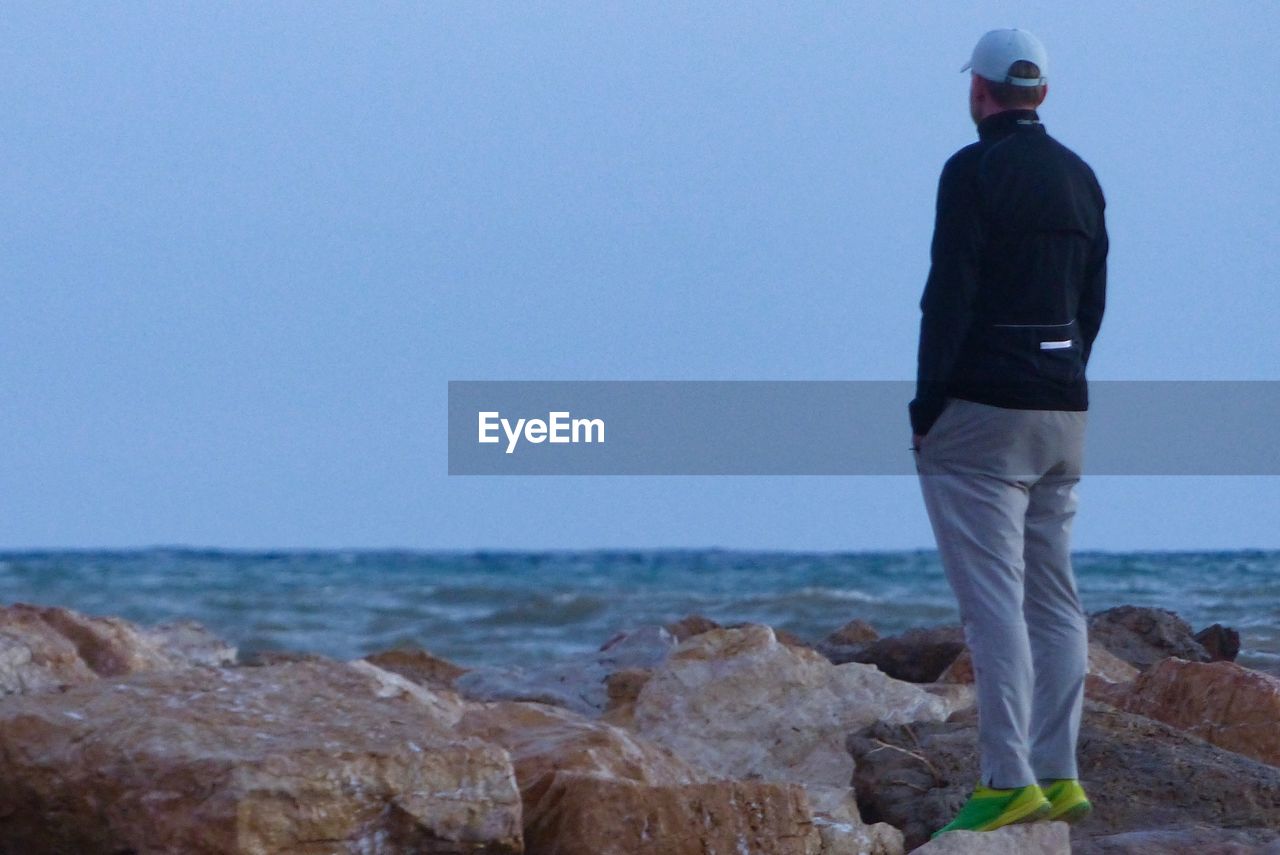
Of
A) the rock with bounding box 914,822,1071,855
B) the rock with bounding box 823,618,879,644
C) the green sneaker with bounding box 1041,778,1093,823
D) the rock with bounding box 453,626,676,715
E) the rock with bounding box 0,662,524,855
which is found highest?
the rock with bounding box 0,662,524,855

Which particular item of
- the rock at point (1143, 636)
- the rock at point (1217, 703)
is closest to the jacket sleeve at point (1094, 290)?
the rock at point (1217, 703)

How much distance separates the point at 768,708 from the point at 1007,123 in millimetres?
2008

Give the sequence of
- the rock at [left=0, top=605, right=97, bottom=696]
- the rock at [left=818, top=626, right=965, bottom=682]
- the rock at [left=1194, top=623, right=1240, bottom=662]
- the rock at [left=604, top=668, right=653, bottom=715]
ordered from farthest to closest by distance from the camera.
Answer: the rock at [left=1194, top=623, right=1240, bottom=662]
the rock at [left=818, top=626, right=965, bottom=682]
the rock at [left=604, top=668, right=653, bottom=715]
the rock at [left=0, top=605, right=97, bottom=696]

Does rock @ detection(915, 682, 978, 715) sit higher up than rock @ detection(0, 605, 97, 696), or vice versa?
rock @ detection(0, 605, 97, 696)

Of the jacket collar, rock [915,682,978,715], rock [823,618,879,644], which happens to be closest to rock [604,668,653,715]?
rock [915,682,978,715]

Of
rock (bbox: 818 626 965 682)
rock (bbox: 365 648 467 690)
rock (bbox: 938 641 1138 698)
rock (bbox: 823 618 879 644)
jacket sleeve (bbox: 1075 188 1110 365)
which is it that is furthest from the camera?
rock (bbox: 823 618 879 644)

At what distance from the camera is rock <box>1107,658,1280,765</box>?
4172mm

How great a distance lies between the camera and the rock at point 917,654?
6.38 m

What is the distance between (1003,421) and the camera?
3129 mm


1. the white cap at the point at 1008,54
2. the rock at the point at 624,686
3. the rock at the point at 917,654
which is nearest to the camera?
the white cap at the point at 1008,54

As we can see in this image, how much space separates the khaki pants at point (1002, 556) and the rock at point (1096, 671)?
1483 millimetres

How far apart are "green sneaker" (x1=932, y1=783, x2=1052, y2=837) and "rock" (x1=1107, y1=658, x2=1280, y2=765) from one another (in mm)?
1295

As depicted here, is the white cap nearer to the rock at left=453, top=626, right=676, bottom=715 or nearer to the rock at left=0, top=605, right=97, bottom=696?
the rock at left=0, top=605, right=97, bottom=696

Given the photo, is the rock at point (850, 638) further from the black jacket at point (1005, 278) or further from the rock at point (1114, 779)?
the black jacket at point (1005, 278)
